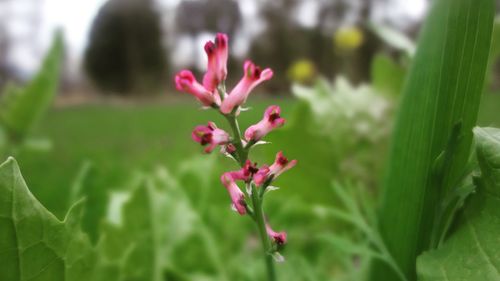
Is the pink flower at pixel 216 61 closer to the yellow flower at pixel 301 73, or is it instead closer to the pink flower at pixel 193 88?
the pink flower at pixel 193 88

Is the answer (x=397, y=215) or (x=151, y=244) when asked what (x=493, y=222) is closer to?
(x=397, y=215)

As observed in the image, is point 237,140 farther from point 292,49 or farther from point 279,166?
point 292,49

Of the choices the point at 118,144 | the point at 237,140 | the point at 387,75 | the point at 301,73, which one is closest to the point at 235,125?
the point at 237,140

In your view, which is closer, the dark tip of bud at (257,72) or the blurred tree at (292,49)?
→ the dark tip of bud at (257,72)

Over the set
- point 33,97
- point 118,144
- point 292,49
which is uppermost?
point 33,97

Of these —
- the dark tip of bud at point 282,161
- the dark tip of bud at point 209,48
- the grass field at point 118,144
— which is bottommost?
the grass field at point 118,144

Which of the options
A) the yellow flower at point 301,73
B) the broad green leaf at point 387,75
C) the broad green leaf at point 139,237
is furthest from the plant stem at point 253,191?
the yellow flower at point 301,73

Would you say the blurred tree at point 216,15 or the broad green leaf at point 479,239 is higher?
the blurred tree at point 216,15

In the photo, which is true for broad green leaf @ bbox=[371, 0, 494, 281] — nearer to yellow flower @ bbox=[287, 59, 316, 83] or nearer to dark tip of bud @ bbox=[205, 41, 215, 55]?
dark tip of bud @ bbox=[205, 41, 215, 55]
